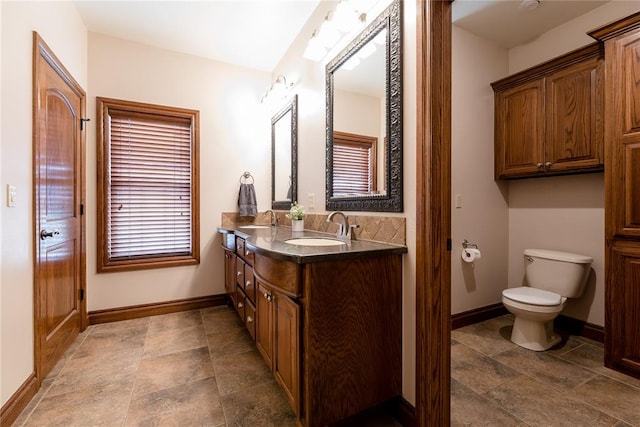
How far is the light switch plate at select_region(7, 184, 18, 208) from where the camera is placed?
141 centimetres

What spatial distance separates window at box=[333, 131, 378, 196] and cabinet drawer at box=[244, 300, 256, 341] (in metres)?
0.99

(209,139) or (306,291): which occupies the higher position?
(209,139)

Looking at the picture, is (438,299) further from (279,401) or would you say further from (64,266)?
(64,266)

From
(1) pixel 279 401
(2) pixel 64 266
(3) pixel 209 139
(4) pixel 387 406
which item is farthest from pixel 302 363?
(3) pixel 209 139

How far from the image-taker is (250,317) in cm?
199

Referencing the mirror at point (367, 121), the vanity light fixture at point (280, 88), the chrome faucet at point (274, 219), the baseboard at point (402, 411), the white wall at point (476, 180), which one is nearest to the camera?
the baseboard at point (402, 411)

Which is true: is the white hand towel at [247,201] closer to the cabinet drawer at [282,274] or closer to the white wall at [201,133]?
the white wall at [201,133]

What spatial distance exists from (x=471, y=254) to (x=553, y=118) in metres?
1.31

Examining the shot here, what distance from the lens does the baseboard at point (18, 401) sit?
133 cm


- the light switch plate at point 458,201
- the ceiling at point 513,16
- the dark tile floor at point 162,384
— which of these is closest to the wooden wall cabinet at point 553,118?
the ceiling at point 513,16

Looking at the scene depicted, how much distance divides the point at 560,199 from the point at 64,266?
4.06 m

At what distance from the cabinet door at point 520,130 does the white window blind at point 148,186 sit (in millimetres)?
3062

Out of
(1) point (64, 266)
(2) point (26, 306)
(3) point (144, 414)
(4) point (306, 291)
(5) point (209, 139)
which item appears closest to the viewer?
(4) point (306, 291)

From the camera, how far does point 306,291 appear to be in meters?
1.20
